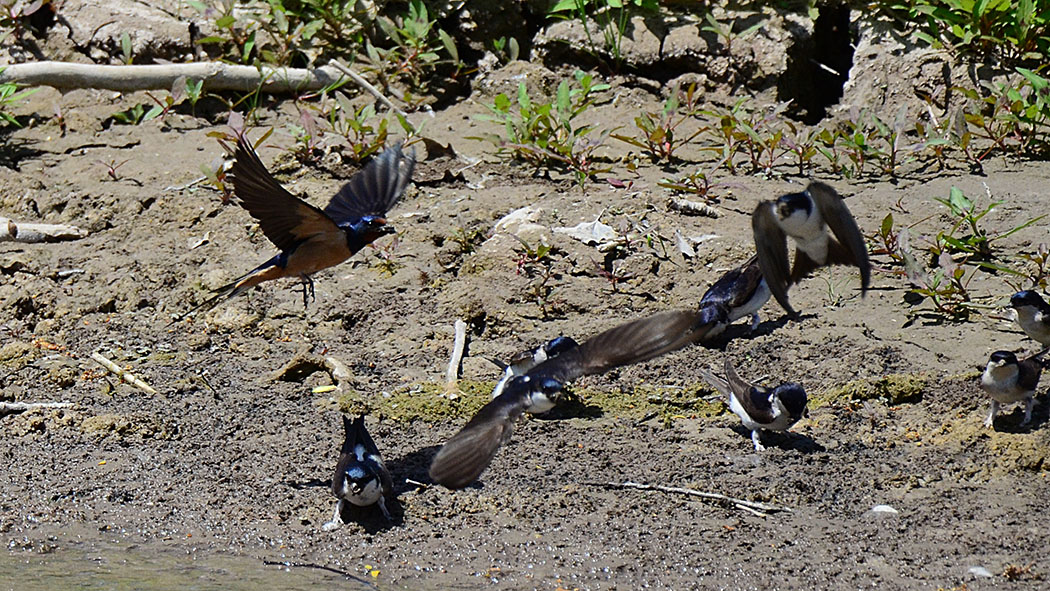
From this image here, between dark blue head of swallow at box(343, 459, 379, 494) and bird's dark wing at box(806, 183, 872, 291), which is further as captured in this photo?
dark blue head of swallow at box(343, 459, 379, 494)

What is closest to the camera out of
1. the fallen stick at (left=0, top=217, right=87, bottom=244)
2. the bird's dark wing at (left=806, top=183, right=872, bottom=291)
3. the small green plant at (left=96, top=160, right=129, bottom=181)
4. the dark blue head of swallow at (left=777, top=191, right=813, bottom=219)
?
the bird's dark wing at (left=806, top=183, right=872, bottom=291)

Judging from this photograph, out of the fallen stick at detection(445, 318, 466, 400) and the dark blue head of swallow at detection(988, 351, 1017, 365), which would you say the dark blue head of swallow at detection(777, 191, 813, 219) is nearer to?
the dark blue head of swallow at detection(988, 351, 1017, 365)

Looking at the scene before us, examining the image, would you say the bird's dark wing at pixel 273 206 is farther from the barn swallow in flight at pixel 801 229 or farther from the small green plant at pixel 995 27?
the small green plant at pixel 995 27

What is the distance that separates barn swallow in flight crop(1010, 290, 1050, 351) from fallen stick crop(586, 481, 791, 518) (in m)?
1.60

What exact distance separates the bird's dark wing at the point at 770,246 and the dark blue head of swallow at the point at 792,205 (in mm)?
47

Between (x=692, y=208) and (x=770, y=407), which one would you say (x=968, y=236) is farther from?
(x=770, y=407)

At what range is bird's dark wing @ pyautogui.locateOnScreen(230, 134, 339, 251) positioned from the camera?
5198 mm

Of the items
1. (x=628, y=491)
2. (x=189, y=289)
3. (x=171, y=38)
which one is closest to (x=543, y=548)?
(x=628, y=491)

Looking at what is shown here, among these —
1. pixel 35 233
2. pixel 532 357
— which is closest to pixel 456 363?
pixel 532 357

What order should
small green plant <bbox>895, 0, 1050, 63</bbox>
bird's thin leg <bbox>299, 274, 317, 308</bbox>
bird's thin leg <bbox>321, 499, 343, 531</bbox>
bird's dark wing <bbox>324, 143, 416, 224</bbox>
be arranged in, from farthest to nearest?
1. small green plant <bbox>895, 0, 1050, 63</bbox>
2. bird's dark wing <bbox>324, 143, 416, 224</bbox>
3. bird's thin leg <bbox>299, 274, 317, 308</bbox>
4. bird's thin leg <bbox>321, 499, 343, 531</bbox>

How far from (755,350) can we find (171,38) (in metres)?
5.11

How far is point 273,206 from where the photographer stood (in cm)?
554

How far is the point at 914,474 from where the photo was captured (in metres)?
5.11

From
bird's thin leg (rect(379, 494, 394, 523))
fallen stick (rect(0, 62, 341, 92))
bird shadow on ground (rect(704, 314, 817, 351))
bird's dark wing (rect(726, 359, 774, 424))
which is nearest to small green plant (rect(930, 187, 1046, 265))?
bird shadow on ground (rect(704, 314, 817, 351))
